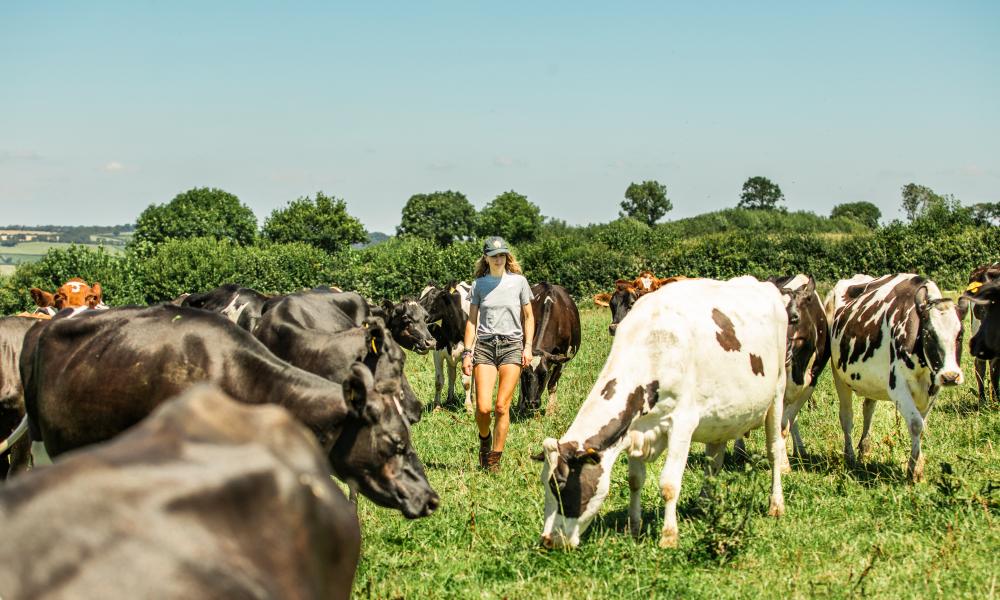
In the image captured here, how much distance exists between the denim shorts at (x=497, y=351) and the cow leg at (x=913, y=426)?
390 centimetres

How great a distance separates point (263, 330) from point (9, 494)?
723 cm

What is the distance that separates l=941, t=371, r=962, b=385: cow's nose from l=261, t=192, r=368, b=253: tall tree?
69181 millimetres

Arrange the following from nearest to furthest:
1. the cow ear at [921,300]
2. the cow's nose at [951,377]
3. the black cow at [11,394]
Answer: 1. the black cow at [11,394]
2. the cow's nose at [951,377]
3. the cow ear at [921,300]

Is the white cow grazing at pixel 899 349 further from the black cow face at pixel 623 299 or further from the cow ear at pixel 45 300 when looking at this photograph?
the cow ear at pixel 45 300

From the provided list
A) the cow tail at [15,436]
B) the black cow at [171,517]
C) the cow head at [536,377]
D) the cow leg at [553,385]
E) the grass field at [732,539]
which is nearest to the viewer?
the black cow at [171,517]

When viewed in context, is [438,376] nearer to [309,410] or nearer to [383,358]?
[383,358]

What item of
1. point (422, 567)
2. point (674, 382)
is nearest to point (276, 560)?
point (422, 567)

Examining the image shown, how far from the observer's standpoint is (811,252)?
38.0m

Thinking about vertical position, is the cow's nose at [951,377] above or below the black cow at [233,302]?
below

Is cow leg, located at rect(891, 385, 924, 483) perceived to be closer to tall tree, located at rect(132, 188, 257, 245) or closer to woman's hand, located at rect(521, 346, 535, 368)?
woman's hand, located at rect(521, 346, 535, 368)

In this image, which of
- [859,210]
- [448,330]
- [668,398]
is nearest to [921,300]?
[668,398]

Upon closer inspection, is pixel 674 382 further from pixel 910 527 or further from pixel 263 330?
pixel 263 330

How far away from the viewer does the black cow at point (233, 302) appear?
427 inches

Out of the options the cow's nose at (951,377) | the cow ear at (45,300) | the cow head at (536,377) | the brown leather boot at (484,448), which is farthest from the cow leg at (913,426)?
the cow ear at (45,300)
